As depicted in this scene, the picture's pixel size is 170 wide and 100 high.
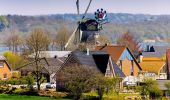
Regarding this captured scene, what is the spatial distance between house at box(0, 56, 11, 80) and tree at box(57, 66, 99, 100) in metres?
18.9

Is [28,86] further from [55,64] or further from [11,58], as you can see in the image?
[11,58]

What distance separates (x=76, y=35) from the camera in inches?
3757

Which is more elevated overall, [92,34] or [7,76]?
→ [92,34]

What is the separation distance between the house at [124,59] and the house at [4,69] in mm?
11204

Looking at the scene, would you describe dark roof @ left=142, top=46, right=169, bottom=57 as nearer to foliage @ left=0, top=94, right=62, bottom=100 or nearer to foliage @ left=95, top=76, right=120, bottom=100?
foliage @ left=95, top=76, right=120, bottom=100

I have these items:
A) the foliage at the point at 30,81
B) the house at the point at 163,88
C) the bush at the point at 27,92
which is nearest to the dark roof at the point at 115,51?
the foliage at the point at 30,81

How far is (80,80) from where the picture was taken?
47.2m

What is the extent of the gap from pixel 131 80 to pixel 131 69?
224 inches

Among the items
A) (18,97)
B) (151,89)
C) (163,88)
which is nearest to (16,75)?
(18,97)

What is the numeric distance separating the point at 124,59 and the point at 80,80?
16209 millimetres

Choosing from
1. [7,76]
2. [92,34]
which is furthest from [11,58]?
[92,34]

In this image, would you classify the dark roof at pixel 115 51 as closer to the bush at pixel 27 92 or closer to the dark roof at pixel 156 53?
the bush at pixel 27 92

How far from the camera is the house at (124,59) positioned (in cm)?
6234

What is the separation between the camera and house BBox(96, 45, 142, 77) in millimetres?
62344
